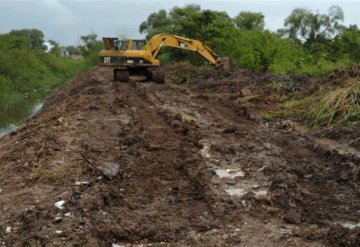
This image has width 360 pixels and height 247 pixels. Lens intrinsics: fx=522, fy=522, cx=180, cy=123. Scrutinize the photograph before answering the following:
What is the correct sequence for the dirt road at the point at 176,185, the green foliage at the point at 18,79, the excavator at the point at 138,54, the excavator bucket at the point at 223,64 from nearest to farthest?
the dirt road at the point at 176,185
the excavator at the point at 138,54
the excavator bucket at the point at 223,64
the green foliage at the point at 18,79

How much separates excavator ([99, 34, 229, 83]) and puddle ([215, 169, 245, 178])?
12565mm

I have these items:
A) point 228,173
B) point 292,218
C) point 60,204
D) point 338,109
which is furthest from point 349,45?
point 60,204

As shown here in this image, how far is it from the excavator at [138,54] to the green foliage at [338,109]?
31.2 feet

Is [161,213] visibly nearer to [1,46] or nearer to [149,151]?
[149,151]

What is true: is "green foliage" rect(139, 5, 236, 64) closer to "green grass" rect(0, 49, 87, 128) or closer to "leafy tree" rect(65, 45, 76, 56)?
"green grass" rect(0, 49, 87, 128)

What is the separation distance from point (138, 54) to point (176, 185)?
43.7ft

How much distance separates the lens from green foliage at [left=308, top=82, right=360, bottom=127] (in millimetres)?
10906

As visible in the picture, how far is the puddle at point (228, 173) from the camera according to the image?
7.62 meters

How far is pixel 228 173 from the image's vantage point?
7754 mm

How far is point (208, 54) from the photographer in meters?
22.0

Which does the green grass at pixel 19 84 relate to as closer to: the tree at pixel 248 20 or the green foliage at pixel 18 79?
the green foliage at pixel 18 79

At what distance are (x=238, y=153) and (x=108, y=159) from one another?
86.7 inches

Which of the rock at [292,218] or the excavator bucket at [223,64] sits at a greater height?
the excavator bucket at [223,64]

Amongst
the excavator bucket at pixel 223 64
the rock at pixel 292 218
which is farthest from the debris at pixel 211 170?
the excavator bucket at pixel 223 64
